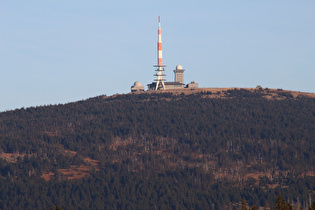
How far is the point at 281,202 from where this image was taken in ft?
349

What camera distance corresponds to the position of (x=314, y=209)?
97.8 metres

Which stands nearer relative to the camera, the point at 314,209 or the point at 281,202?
the point at 314,209

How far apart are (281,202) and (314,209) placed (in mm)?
9074
